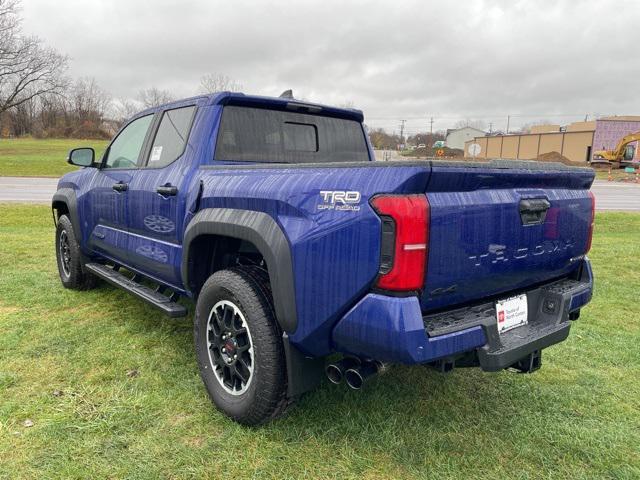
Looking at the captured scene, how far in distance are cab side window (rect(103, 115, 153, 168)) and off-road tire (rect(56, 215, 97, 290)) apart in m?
0.97

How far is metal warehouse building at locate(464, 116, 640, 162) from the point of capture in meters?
52.3

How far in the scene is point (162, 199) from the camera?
332cm

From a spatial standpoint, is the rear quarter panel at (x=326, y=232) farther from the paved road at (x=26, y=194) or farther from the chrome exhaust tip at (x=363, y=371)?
the paved road at (x=26, y=194)

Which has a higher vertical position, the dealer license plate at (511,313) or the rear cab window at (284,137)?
the rear cab window at (284,137)

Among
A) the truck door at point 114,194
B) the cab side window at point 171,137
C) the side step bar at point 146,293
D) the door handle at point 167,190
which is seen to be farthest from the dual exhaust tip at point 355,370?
the truck door at point 114,194

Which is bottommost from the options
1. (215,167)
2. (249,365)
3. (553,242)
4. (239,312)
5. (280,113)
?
(249,365)

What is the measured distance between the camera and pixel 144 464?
2.35m

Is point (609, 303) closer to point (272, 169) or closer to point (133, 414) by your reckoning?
point (272, 169)

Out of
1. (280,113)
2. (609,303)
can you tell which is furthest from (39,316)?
(609,303)

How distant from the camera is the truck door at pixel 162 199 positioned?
3193 millimetres

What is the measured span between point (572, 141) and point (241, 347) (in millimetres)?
61684

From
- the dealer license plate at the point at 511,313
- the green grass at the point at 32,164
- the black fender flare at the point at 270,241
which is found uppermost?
the black fender flare at the point at 270,241

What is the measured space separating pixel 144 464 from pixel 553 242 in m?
2.37

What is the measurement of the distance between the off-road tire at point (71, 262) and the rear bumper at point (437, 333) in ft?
12.4
